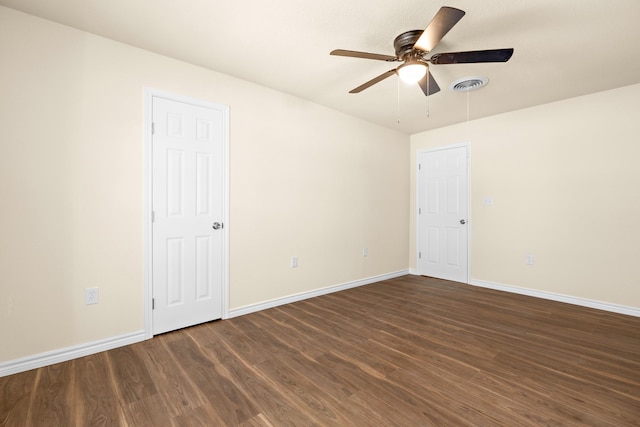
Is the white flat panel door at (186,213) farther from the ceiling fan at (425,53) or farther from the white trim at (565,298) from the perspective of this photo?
the white trim at (565,298)

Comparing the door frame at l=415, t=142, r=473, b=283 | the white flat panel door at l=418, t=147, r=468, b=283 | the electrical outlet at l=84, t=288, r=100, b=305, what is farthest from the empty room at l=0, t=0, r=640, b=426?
the white flat panel door at l=418, t=147, r=468, b=283

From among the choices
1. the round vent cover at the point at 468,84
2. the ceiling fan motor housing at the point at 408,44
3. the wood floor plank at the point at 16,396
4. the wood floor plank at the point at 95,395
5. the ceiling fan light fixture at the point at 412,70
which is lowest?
the wood floor plank at the point at 95,395

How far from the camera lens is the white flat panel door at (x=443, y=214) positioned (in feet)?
14.7

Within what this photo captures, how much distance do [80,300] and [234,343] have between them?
4.11ft

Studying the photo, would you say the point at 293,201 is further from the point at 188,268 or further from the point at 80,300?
the point at 80,300

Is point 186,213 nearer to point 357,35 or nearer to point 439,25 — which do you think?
point 357,35

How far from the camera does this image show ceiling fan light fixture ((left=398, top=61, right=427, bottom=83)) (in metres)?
2.07

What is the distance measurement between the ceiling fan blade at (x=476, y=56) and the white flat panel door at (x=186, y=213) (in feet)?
7.03

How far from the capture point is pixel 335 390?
1787 millimetres

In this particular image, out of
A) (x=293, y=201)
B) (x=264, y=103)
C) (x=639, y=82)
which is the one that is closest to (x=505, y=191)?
(x=639, y=82)

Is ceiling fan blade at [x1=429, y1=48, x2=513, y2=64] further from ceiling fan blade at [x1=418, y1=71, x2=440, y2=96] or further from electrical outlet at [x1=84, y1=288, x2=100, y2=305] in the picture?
electrical outlet at [x1=84, y1=288, x2=100, y2=305]

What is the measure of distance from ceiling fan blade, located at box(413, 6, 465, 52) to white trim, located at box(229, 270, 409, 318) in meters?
2.89

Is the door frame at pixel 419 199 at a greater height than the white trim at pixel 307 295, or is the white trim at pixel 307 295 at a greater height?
the door frame at pixel 419 199

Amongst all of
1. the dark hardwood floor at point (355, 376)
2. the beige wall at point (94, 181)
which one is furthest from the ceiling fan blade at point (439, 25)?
the dark hardwood floor at point (355, 376)
